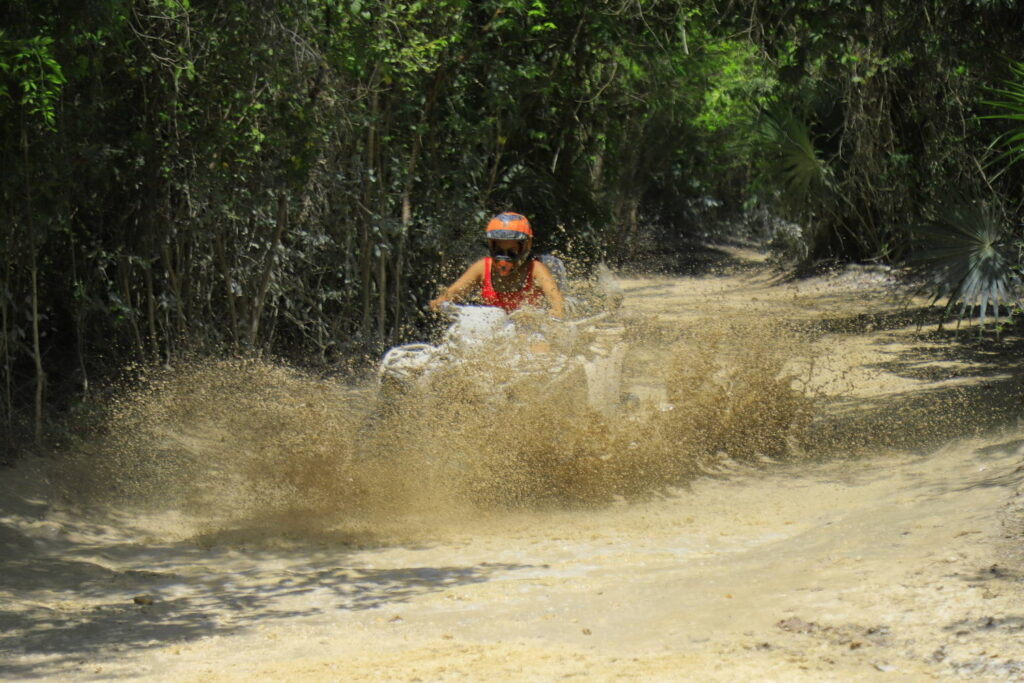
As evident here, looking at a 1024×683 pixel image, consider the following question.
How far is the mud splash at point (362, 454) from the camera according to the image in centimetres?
709

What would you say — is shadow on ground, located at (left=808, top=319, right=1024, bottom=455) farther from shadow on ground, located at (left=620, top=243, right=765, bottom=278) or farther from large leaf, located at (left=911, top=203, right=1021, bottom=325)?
shadow on ground, located at (left=620, top=243, right=765, bottom=278)

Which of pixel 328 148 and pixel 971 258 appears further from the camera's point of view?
pixel 971 258

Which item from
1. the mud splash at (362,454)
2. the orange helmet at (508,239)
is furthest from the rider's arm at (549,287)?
the mud splash at (362,454)

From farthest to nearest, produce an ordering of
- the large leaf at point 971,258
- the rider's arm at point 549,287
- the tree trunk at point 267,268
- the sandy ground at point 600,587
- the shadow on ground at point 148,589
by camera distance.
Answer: the large leaf at point 971,258 < the tree trunk at point 267,268 < the rider's arm at point 549,287 < the shadow on ground at point 148,589 < the sandy ground at point 600,587

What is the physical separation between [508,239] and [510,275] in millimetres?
237

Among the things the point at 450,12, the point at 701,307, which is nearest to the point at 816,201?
the point at 701,307

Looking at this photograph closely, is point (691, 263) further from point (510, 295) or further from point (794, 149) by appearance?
point (510, 295)

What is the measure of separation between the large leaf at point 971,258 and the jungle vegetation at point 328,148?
24mm

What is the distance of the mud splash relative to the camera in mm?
7086

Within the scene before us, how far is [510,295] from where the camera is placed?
7863mm

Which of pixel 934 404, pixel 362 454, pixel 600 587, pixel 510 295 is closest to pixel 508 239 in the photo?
pixel 510 295

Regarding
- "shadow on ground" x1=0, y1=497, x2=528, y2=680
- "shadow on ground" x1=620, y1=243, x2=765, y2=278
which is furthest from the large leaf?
"shadow on ground" x1=620, y1=243, x2=765, y2=278

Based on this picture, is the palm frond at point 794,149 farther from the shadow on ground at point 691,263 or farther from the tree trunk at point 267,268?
the tree trunk at point 267,268

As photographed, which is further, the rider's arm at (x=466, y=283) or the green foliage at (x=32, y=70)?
the rider's arm at (x=466, y=283)
